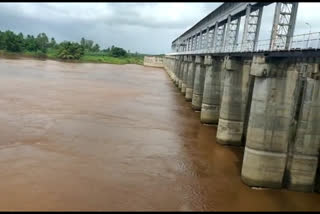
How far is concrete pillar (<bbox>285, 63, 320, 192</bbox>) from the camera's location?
45.3ft

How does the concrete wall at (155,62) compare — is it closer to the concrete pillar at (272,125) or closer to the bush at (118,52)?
the bush at (118,52)

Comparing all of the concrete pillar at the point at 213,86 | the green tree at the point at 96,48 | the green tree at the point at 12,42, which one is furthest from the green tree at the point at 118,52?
the concrete pillar at the point at 213,86

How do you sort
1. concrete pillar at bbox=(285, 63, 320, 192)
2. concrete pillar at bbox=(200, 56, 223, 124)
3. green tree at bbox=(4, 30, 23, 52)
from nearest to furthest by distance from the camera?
concrete pillar at bbox=(285, 63, 320, 192) → concrete pillar at bbox=(200, 56, 223, 124) → green tree at bbox=(4, 30, 23, 52)

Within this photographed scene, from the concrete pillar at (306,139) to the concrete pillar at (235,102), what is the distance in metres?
6.84

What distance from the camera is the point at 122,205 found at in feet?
41.2

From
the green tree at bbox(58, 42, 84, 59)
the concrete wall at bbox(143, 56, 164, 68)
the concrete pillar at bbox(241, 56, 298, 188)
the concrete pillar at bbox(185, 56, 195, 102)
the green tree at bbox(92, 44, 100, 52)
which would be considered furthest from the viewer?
the green tree at bbox(92, 44, 100, 52)

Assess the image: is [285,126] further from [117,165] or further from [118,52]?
[118,52]

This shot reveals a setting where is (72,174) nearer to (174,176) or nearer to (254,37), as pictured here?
(174,176)

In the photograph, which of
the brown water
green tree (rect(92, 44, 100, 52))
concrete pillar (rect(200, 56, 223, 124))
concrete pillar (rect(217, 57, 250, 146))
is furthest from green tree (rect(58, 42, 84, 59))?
concrete pillar (rect(217, 57, 250, 146))

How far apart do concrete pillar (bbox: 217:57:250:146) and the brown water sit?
0.95 metres

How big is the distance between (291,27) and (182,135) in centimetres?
1072

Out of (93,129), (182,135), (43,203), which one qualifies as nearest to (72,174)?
(43,203)

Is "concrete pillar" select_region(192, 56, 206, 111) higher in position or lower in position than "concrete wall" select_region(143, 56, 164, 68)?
higher

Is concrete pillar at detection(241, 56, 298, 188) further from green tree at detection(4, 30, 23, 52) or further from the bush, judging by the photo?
the bush
